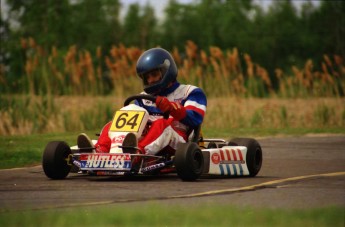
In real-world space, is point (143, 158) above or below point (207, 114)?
above

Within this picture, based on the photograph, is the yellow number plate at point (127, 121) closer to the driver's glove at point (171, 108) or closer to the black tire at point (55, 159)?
the driver's glove at point (171, 108)

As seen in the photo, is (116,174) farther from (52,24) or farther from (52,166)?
(52,24)

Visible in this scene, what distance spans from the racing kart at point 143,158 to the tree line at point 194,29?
35.4 m

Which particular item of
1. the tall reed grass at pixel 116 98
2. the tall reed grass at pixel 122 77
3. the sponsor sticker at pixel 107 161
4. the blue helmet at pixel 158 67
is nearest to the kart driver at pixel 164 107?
the blue helmet at pixel 158 67

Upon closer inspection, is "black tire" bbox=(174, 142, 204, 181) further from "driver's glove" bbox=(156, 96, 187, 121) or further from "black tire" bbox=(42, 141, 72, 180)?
"black tire" bbox=(42, 141, 72, 180)

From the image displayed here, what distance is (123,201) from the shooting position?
10.5 metres

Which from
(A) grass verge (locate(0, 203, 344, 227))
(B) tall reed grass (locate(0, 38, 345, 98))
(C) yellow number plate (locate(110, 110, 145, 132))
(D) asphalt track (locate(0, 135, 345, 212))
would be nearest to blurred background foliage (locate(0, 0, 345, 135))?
(B) tall reed grass (locate(0, 38, 345, 98))

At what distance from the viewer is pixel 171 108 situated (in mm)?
12602

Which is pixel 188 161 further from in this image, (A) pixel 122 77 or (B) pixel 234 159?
(A) pixel 122 77

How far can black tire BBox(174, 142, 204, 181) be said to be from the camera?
477 inches

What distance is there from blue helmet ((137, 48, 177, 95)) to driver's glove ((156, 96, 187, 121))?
19.3 inches

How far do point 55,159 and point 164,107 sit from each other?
1373mm

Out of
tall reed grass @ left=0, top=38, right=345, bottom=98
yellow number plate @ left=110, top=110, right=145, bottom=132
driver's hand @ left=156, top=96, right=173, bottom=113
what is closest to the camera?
driver's hand @ left=156, top=96, right=173, bottom=113

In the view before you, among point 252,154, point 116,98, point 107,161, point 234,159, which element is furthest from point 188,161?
point 116,98
